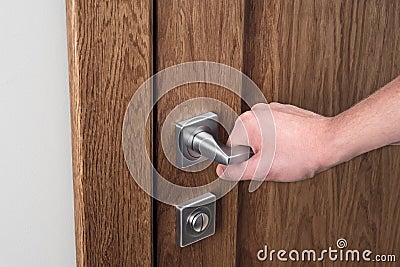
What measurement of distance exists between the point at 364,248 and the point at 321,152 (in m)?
0.21

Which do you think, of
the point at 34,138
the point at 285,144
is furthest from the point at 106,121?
the point at 285,144

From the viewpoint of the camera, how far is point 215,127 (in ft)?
2.76

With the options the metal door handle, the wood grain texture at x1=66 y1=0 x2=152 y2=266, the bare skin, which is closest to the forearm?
the bare skin

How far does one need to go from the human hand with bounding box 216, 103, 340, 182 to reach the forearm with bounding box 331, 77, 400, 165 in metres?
0.01

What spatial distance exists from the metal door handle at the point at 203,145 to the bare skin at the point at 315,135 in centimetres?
3

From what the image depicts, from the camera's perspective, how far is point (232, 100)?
85cm

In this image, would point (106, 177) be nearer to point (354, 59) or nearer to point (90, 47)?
point (90, 47)

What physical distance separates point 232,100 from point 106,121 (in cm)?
16

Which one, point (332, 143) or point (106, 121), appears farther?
point (332, 143)

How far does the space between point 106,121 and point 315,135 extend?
0.26 metres

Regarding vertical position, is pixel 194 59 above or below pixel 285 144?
above

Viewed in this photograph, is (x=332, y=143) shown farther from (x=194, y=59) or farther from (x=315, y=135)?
(x=194, y=59)

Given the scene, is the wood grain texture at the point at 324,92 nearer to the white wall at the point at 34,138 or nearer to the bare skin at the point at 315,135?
the bare skin at the point at 315,135

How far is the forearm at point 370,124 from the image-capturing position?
87cm
